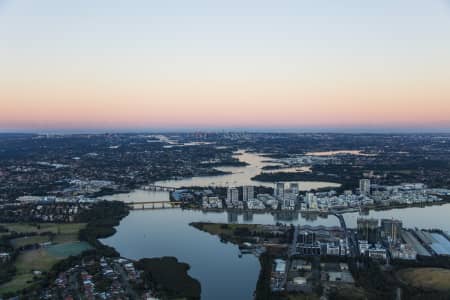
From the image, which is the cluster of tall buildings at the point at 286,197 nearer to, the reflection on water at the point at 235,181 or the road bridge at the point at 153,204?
the reflection on water at the point at 235,181

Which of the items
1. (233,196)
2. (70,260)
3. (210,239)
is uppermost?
(233,196)

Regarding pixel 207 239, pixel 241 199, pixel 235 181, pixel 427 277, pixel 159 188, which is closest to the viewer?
pixel 427 277

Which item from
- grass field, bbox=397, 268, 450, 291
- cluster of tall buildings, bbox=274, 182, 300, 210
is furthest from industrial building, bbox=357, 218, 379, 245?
cluster of tall buildings, bbox=274, 182, 300, 210

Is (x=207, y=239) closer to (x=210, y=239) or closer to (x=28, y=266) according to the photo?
(x=210, y=239)

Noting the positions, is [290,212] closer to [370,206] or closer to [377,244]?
[370,206]

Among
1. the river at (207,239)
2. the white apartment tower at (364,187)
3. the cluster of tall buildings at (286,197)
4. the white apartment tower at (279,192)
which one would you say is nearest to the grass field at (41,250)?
the river at (207,239)

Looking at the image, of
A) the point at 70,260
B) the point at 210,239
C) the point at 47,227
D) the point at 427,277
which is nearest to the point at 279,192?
the point at 210,239

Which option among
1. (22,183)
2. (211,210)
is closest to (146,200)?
(211,210)
